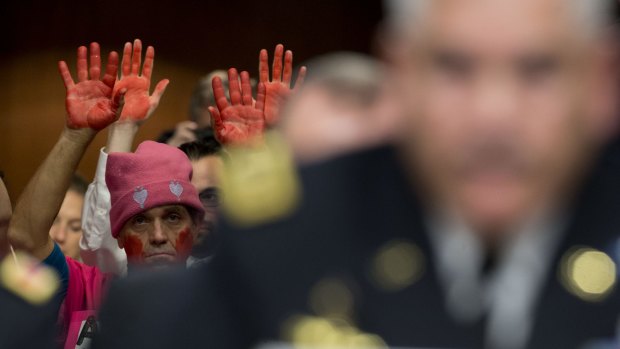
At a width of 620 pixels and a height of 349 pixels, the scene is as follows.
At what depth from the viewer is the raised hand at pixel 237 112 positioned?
213 cm

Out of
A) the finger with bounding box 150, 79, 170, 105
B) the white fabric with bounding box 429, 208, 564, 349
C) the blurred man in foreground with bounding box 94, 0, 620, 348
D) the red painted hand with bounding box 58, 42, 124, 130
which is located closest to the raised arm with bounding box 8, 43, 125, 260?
the red painted hand with bounding box 58, 42, 124, 130

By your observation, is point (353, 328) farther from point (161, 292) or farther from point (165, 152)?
point (165, 152)

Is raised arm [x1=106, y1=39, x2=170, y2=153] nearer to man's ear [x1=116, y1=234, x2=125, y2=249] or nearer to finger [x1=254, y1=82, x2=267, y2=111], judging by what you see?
man's ear [x1=116, y1=234, x2=125, y2=249]

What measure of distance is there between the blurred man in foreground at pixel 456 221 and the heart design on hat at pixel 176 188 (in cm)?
171

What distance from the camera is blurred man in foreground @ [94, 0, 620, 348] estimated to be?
1.78 feet

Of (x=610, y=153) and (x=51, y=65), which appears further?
(x=51, y=65)

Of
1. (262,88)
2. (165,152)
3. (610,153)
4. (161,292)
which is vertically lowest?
(165,152)

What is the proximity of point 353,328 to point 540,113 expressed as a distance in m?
0.16

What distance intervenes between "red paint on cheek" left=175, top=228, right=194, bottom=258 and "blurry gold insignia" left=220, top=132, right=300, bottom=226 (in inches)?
67.6

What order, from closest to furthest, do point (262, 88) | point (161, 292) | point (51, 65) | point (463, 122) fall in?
point (463, 122) → point (161, 292) → point (262, 88) → point (51, 65)

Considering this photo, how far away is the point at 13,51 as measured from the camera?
5.80m

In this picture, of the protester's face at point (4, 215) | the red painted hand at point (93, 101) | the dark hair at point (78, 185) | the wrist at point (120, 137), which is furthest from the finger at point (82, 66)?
the dark hair at point (78, 185)

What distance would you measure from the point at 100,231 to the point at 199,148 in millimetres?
318

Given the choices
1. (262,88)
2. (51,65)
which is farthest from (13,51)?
(262,88)
